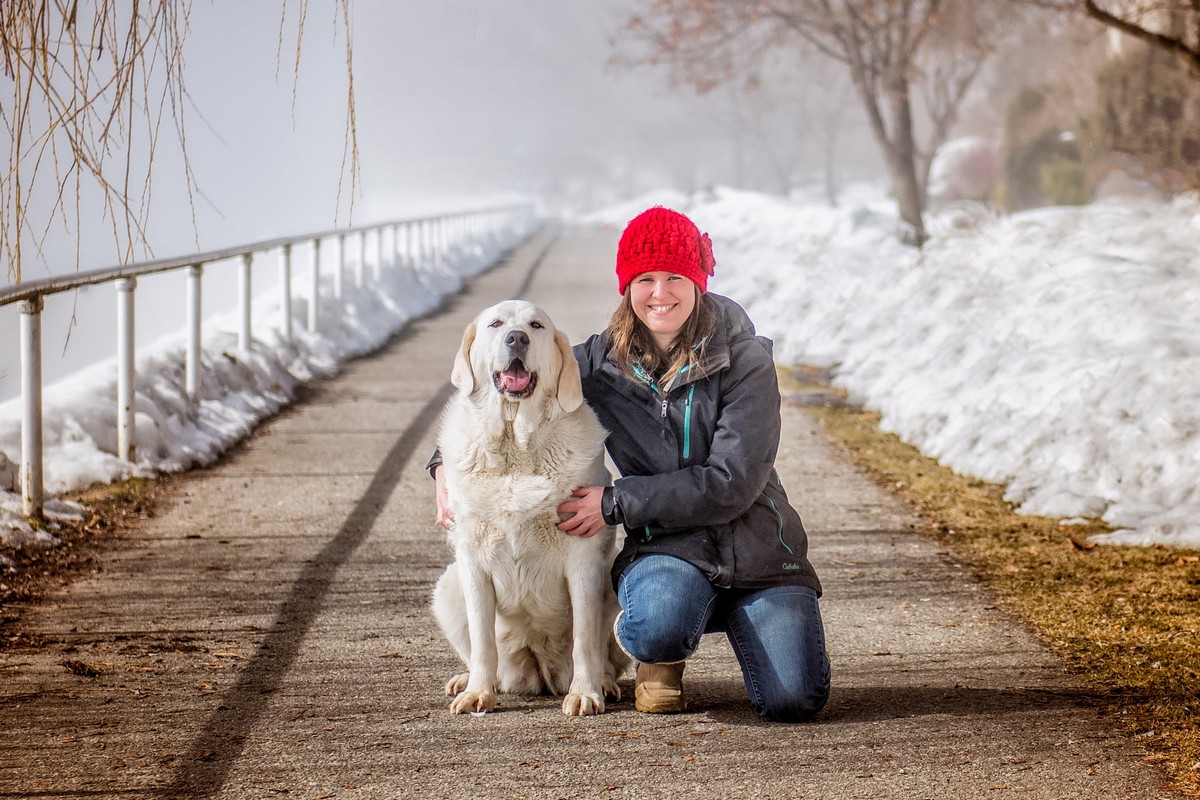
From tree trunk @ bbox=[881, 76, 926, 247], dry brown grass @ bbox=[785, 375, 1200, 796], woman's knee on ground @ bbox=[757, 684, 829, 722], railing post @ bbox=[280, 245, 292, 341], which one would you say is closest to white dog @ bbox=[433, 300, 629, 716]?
woman's knee on ground @ bbox=[757, 684, 829, 722]

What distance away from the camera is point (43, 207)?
9.45 feet

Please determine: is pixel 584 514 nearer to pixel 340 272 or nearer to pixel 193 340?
pixel 193 340

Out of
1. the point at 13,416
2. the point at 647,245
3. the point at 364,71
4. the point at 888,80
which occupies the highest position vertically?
the point at 364,71

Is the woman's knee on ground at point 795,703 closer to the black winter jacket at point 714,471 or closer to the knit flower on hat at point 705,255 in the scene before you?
the black winter jacket at point 714,471

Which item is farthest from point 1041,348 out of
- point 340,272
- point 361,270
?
point 361,270

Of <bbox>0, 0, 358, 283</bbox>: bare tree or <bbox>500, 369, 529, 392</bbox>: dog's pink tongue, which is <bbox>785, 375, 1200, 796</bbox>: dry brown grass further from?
<bbox>0, 0, 358, 283</bbox>: bare tree

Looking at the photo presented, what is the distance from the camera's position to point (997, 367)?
8.54 meters

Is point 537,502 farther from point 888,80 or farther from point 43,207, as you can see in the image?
point 888,80

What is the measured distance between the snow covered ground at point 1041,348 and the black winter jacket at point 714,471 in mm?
2708

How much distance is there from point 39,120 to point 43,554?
10.9 ft

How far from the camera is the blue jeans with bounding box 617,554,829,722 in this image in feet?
12.6

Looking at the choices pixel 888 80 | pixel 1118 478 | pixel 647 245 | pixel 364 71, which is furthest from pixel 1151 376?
pixel 364 71

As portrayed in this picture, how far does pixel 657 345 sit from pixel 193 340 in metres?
5.41

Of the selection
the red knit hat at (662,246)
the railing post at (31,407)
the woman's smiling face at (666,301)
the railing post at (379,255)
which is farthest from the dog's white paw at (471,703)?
the railing post at (379,255)
